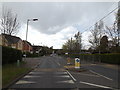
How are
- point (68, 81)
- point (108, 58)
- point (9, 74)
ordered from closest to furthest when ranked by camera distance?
1. point (68, 81)
2. point (9, 74)
3. point (108, 58)

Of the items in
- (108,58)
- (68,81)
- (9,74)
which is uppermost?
(108,58)

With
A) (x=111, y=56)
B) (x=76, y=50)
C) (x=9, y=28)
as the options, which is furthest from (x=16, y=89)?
(x=76, y=50)

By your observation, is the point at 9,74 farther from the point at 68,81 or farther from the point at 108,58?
the point at 108,58

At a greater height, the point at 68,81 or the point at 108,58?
the point at 108,58

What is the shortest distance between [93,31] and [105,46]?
12805 millimetres

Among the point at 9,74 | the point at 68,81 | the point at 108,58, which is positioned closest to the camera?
the point at 68,81

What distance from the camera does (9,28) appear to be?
109 ft

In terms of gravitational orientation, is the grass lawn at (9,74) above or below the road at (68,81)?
above

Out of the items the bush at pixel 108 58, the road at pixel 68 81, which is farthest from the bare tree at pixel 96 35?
the road at pixel 68 81

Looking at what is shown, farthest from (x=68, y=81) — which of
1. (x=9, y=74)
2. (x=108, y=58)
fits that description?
(x=108, y=58)

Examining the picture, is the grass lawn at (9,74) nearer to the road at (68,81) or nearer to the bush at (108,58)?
the road at (68,81)

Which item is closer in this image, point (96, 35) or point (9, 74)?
point (9, 74)

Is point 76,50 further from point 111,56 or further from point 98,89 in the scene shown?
point 98,89

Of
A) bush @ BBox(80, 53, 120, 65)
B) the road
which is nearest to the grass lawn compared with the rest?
the road
